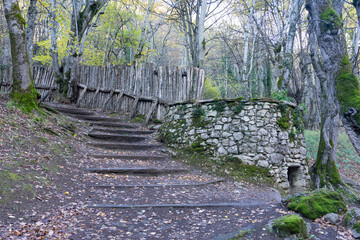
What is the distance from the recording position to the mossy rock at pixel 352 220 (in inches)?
143

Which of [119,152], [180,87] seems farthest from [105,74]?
[119,152]

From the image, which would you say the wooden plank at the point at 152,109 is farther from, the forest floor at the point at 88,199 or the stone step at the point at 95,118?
the forest floor at the point at 88,199

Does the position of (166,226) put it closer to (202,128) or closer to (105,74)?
(202,128)

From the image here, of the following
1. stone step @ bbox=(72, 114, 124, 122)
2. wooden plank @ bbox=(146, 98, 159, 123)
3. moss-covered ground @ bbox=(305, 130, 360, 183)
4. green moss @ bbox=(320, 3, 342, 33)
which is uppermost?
green moss @ bbox=(320, 3, 342, 33)

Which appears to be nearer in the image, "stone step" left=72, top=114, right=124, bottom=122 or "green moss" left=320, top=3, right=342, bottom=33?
"green moss" left=320, top=3, right=342, bottom=33

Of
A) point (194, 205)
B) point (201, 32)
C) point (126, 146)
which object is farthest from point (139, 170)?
point (201, 32)

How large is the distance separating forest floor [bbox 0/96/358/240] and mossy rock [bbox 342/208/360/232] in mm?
105

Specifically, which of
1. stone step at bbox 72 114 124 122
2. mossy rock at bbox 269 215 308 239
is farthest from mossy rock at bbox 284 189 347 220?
stone step at bbox 72 114 124 122

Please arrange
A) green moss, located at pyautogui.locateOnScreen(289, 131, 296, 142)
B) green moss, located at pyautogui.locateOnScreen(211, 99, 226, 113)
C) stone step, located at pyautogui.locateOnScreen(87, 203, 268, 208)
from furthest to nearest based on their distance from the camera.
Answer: green moss, located at pyautogui.locateOnScreen(211, 99, 226, 113)
green moss, located at pyautogui.locateOnScreen(289, 131, 296, 142)
stone step, located at pyautogui.locateOnScreen(87, 203, 268, 208)

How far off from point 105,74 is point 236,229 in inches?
379

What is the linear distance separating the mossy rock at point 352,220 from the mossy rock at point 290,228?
73 cm

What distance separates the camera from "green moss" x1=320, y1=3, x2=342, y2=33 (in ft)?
13.5

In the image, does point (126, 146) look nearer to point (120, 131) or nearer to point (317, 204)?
point (120, 131)

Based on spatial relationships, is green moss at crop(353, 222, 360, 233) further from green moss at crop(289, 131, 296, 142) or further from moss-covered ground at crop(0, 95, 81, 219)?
moss-covered ground at crop(0, 95, 81, 219)
